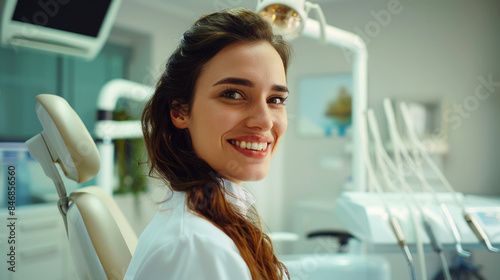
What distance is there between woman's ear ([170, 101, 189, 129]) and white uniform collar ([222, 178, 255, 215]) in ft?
0.49

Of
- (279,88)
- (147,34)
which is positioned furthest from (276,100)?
(147,34)

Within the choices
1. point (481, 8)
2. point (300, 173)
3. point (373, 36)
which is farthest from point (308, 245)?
point (481, 8)

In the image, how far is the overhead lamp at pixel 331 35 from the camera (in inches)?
39.1

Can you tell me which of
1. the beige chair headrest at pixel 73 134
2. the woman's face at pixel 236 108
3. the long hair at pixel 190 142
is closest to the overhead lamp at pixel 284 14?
the long hair at pixel 190 142

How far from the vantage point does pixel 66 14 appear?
136 centimetres

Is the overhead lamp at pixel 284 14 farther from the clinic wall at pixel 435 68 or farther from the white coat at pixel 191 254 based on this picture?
the clinic wall at pixel 435 68

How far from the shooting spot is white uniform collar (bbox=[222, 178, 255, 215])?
699mm

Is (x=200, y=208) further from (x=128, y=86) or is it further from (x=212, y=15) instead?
(x=128, y=86)

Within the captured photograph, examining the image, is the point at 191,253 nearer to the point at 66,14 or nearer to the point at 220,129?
the point at 220,129

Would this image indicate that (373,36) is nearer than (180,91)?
No

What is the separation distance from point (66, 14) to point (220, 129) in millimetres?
1076

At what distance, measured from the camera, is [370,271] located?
128 cm

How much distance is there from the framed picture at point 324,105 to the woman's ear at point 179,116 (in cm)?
257

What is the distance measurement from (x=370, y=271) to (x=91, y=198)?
1.02 metres
